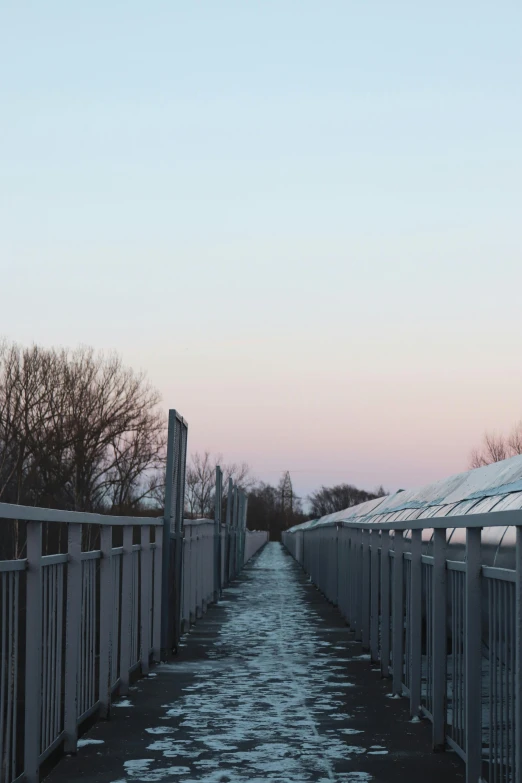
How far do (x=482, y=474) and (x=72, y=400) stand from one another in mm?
42370

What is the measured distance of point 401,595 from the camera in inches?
387

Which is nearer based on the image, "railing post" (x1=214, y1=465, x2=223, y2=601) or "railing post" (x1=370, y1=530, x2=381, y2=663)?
"railing post" (x1=370, y1=530, x2=381, y2=663)

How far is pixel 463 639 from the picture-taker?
6.80 metres

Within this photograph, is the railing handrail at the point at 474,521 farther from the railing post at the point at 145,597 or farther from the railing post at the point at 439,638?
the railing post at the point at 145,597

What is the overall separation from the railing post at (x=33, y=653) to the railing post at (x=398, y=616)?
4.21m

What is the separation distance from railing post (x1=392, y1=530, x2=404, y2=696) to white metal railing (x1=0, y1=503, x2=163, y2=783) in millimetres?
2241

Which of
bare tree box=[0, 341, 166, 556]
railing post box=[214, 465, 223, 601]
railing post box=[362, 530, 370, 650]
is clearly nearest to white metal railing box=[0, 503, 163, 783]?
railing post box=[362, 530, 370, 650]

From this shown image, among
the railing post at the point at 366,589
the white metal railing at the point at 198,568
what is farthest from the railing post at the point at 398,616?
the white metal railing at the point at 198,568

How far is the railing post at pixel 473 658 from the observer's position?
609 centimetres

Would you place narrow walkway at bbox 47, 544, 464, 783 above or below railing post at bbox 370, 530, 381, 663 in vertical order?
below

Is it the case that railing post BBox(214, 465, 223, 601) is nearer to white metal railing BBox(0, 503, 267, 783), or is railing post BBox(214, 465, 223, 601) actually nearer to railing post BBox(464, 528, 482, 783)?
white metal railing BBox(0, 503, 267, 783)

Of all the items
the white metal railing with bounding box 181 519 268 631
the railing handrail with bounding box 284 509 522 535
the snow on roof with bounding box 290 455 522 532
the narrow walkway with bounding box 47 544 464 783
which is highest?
the snow on roof with bounding box 290 455 522 532

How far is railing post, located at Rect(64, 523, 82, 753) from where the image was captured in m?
7.08

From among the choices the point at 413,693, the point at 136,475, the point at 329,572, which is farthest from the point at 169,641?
the point at 136,475
